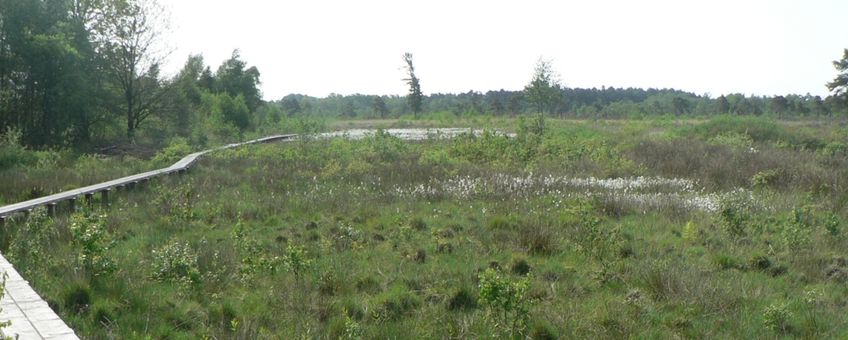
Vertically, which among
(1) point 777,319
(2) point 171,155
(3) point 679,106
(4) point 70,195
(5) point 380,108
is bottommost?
(1) point 777,319

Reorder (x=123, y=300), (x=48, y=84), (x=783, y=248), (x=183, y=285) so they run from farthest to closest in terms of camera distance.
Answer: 1. (x=48, y=84)
2. (x=783, y=248)
3. (x=183, y=285)
4. (x=123, y=300)

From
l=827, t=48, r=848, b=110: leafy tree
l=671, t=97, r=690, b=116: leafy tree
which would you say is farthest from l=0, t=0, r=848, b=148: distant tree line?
l=671, t=97, r=690, b=116: leafy tree

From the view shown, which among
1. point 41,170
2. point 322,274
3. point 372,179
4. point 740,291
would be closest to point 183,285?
point 322,274

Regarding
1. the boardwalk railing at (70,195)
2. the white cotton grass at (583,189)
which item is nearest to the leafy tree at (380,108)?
the boardwalk railing at (70,195)

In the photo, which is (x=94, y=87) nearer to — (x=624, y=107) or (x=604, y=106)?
(x=624, y=107)

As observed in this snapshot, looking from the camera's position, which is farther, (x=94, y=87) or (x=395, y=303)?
(x=94, y=87)

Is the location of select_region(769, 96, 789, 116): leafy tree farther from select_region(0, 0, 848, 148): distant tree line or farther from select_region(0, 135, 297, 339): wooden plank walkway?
select_region(0, 135, 297, 339): wooden plank walkway

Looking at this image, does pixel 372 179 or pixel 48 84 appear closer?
pixel 372 179

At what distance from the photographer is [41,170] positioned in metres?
16.6

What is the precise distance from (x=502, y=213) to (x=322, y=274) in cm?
462

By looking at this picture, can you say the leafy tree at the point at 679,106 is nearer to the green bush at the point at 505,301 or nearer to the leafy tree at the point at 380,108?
the leafy tree at the point at 380,108

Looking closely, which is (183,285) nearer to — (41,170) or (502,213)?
(502,213)

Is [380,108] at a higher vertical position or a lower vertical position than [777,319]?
higher

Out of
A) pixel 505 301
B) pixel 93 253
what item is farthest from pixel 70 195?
pixel 505 301
